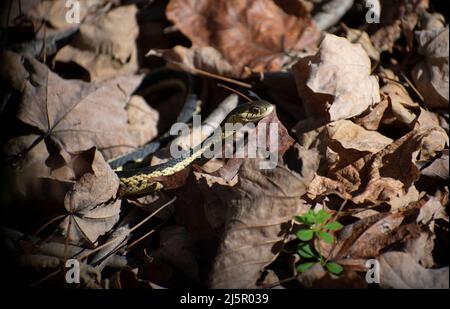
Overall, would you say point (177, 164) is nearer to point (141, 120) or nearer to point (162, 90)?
point (141, 120)

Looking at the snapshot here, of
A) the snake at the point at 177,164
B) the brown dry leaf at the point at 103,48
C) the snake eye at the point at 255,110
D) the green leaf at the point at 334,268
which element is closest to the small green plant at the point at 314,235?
the green leaf at the point at 334,268

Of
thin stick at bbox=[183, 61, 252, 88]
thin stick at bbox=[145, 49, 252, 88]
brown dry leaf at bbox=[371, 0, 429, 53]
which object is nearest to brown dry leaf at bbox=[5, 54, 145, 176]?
thin stick at bbox=[145, 49, 252, 88]

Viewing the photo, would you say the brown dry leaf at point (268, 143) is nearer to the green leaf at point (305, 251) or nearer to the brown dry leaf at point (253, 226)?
the brown dry leaf at point (253, 226)

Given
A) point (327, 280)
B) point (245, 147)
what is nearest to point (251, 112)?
point (245, 147)

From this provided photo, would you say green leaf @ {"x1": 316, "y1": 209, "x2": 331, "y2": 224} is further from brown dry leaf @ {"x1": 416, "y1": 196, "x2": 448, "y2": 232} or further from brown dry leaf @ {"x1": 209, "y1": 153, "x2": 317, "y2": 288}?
brown dry leaf @ {"x1": 416, "y1": 196, "x2": 448, "y2": 232}
